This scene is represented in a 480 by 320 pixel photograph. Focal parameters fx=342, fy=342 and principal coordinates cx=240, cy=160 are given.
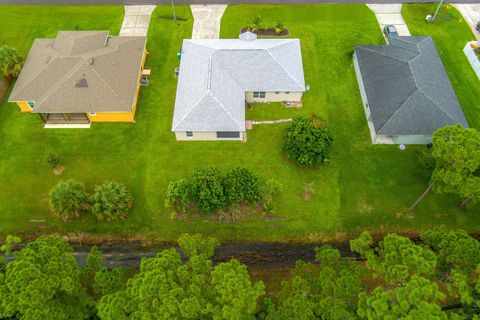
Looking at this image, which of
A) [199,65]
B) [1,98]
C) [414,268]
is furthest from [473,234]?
[1,98]

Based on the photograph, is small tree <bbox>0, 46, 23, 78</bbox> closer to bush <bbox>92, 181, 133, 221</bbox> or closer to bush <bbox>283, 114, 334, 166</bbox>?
bush <bbox>92, 181, 133, 221</bbox>

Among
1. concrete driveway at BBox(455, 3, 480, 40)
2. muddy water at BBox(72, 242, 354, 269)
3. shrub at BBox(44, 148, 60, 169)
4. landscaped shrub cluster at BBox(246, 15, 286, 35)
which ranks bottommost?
muddy water at BBox(72, 242, 354, 269)

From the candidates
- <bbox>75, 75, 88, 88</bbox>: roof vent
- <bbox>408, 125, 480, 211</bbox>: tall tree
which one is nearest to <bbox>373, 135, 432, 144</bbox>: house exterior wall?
<bbox>408, 125, 480, 211</bbox>: tall tree

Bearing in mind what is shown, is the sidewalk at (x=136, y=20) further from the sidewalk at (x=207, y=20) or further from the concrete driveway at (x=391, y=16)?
the concrete driveway at (x=391, y=16)

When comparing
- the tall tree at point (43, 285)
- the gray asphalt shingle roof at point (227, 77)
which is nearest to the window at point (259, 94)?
the gray asphalt shingle roof at point (227, 77)

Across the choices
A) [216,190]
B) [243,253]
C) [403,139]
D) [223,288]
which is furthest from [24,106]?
[403,139]
